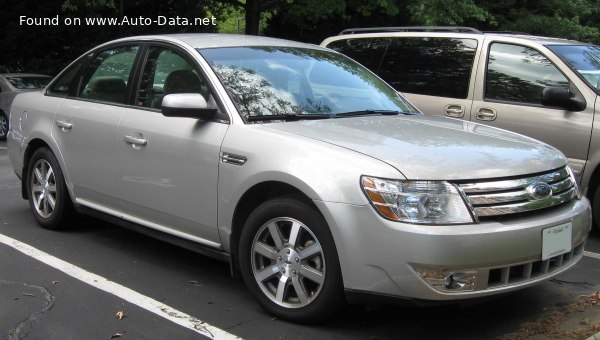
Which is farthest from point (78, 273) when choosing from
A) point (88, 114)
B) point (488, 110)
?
point (488, 110)

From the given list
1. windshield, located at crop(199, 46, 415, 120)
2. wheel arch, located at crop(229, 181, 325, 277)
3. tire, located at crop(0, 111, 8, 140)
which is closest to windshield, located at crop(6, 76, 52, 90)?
tire, located at crop(0, 111, 8, 140)

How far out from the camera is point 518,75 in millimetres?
6207

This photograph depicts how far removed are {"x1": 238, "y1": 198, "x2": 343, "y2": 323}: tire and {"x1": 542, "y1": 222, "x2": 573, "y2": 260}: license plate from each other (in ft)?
3.57

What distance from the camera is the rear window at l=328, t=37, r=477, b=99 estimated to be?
6559 mm

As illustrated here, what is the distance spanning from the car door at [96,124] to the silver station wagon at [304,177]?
16mm

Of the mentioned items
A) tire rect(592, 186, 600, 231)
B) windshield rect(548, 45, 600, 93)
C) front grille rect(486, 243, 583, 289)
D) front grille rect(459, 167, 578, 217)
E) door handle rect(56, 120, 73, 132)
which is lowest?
tire rect(592, 186, 600, 231)

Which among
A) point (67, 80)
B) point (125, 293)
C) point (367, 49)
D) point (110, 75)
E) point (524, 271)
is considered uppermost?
point (367, 49)

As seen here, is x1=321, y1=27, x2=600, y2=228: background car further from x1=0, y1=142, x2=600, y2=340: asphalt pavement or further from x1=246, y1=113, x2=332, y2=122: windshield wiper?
x1=246, y1=113, x2=332, y2=122: windshield wiper

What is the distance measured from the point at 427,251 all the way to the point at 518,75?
349 cm

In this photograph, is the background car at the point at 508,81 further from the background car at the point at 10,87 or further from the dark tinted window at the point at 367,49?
the background car at the point at 10,87

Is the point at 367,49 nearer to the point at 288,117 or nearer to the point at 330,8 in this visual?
the point at 288,117

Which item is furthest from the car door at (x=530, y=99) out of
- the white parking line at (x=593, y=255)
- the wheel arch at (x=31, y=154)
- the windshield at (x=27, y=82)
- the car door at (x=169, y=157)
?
the windshield at (x=27, y=82)

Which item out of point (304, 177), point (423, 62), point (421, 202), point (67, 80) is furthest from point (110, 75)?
point (423, 62)

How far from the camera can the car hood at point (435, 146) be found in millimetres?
3467
